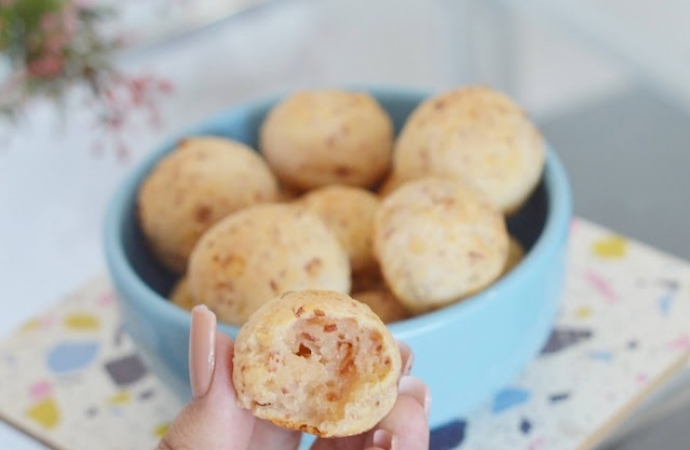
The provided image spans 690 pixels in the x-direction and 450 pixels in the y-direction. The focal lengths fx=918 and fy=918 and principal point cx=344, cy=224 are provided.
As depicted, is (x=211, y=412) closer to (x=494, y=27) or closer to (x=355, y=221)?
(x=355, y=221)

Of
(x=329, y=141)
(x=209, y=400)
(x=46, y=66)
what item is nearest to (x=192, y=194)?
(x=329, y=141)

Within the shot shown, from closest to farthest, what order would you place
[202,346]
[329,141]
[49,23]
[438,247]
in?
[202,346] → [438,247] → [329,141] → [49,23]

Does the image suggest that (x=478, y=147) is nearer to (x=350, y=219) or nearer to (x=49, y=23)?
(x=350, y=219)

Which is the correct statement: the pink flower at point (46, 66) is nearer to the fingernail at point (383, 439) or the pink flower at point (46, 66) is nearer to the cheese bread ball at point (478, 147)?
the cheese bread ball at point (478, 147)

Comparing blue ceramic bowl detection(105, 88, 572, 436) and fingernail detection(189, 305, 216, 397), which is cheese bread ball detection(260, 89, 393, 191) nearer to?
blue ceramic bowl detection(105, 88, 572, 436)

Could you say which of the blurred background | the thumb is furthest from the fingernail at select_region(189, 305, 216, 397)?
the blurred background

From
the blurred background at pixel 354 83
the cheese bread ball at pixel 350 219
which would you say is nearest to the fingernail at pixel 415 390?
the cheese bread ball at pixel 350 219

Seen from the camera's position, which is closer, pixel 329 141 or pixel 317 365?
pixel 317 365
